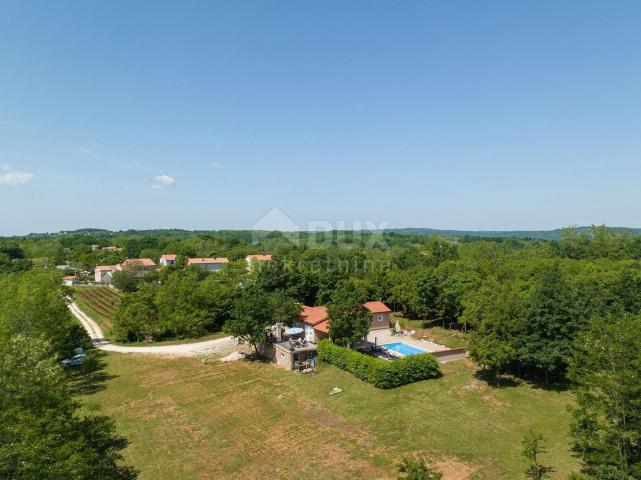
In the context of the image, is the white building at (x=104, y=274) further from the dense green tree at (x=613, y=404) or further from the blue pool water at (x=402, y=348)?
the dense green tree at (x=613, y=404)

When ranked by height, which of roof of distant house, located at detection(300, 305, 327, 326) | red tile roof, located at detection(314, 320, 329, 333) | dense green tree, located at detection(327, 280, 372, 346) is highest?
dense green tree, located at detection(327, 280, 372, 346)

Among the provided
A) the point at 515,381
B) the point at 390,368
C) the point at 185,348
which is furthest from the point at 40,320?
the point at 515,381

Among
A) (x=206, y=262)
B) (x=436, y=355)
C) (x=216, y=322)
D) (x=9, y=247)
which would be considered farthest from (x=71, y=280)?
(x=436, y=355)

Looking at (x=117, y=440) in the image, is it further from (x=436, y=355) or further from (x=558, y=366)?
(x=558, y=366)

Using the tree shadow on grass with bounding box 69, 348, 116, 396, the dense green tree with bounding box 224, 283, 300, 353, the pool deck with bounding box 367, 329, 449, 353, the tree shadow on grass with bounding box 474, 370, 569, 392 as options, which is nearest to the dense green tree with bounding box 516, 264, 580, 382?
the tree shadow on grass with bounding box 474, 370, 569, 392

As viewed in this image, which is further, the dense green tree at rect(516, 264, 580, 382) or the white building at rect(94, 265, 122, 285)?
the white building at rect(94, 265, 122, 285)

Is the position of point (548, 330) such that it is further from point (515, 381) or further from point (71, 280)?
point (71, 280)

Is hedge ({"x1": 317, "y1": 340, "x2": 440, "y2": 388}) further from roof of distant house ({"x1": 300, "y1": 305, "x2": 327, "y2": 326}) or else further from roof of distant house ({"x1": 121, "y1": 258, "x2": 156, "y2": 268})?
roof of distant house ({"x1": 121, "y1": 258, "x2": 156, "y2": 268})

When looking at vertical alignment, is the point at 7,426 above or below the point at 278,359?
above

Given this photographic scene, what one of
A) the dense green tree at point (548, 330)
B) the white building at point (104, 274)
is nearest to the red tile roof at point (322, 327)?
the dense green tree at point (548, 330)
